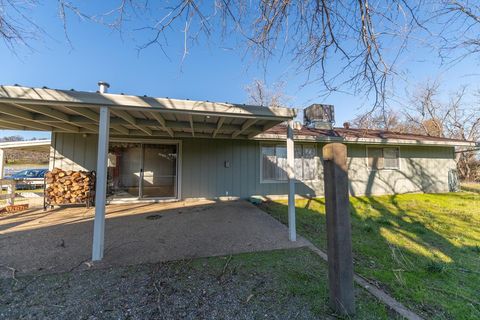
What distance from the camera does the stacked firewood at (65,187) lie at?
18.7 feet

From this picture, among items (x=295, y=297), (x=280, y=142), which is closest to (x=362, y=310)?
(x=295, y=297)

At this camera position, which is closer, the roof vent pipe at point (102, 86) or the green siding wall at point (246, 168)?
the roof vent pipe at point (102, 86)

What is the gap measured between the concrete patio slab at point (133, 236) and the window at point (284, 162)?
2.24 metres

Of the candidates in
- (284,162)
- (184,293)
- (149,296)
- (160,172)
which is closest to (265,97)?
(284,162)

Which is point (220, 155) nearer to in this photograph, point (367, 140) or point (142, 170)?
point (142, 170)

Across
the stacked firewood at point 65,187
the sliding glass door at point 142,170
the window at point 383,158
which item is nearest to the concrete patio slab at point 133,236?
the stacked firewood at point 65,187

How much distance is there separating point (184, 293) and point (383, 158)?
9.65m

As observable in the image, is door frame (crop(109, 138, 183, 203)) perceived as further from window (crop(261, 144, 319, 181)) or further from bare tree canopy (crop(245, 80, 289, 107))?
bare tree canopy (crop(245, 80, 289, 107))

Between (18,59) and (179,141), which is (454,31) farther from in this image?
(179,141)

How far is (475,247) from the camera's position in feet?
11.9

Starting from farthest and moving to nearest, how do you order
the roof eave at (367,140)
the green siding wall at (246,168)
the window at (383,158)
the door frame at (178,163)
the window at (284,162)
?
the window at (383,158) < the window at (284,162) < the roof eave at (367,140) < the door frame at (178,163) < the green siding wall at (246,168)

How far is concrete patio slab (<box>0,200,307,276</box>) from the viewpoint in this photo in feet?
9.53

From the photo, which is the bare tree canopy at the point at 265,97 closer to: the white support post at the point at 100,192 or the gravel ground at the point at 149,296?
the white support post at the point at 100,192

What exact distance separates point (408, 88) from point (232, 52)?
222cm
